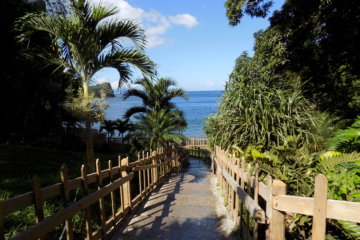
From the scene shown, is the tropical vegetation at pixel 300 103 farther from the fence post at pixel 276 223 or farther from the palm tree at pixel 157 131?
the palm tree at pixel 157 131

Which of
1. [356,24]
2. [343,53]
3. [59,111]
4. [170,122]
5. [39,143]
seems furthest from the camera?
[39,143]

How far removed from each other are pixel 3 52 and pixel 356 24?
9443mm

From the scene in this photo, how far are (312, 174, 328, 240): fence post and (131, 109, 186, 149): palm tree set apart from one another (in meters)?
8.04

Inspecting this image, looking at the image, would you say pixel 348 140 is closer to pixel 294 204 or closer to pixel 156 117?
pixel 294 204

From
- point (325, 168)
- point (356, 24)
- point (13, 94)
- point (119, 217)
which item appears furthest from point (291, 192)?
point (13, 94)

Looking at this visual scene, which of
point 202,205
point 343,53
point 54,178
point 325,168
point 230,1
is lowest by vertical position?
point 202,205

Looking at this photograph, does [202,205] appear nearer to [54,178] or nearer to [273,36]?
[54,178]

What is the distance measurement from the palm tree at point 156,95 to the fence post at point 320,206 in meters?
10.1

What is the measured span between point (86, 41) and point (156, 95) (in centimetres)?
726

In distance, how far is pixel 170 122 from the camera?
33.6 feet

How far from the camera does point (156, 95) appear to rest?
11.9 metres

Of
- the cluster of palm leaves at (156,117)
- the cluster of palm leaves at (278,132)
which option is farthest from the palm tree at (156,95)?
the cluster of palm leaves at (278,132)

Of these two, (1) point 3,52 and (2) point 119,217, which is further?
(1) point 3,52

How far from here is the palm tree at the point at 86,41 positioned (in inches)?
183
